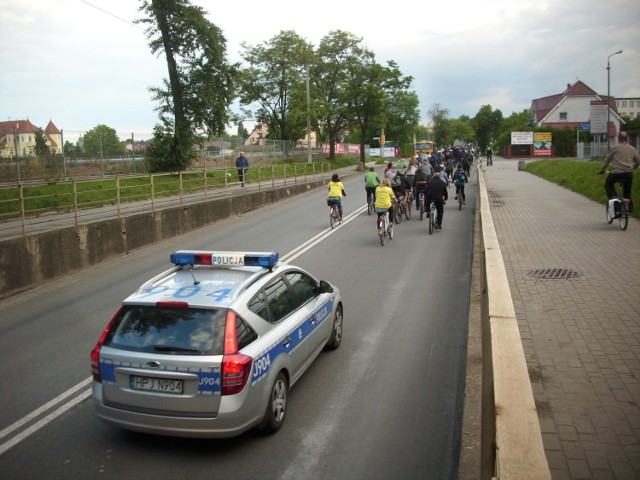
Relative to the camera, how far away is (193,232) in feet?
64.3

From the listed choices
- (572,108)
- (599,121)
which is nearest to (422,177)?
(599,121)

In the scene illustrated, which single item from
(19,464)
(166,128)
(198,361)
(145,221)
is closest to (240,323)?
(198,361)

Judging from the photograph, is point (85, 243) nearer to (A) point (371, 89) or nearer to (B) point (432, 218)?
(B) point (432, 218)

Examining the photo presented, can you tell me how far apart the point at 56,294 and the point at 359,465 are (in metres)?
8.43

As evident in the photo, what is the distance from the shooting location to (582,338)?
6.51 meters

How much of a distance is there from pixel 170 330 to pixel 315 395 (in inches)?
71.0

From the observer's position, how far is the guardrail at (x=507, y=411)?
3.63 meters

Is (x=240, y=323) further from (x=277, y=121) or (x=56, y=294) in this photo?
(x=277, y=121)

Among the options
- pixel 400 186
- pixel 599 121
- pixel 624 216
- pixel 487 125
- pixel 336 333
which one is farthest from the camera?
pixel 487 125

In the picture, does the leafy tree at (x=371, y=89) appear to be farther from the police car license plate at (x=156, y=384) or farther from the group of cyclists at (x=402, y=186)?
the police car license plate at (x=156, y=384)

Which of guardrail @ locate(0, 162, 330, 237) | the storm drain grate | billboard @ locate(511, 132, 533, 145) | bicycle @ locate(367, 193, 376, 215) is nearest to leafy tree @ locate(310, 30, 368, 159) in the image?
billboard @ locate(511, 132, 533, 145)

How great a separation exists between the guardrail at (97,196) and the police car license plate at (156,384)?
827 cm

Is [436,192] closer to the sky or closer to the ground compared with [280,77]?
closer to the ground

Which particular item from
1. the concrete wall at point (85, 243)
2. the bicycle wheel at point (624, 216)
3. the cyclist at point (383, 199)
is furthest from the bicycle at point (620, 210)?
the concrete wall at point (85, 243)
